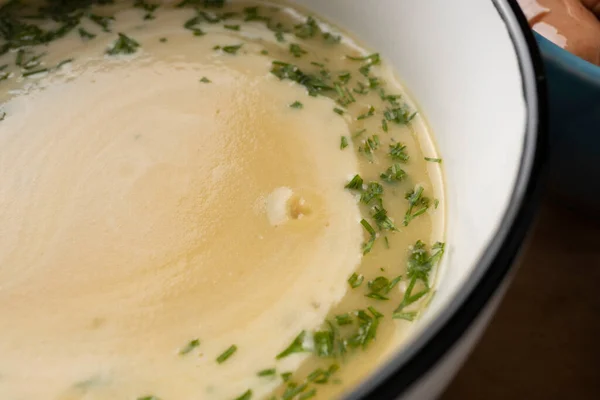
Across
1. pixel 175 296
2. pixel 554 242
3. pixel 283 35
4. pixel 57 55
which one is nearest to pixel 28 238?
pixel 175 296

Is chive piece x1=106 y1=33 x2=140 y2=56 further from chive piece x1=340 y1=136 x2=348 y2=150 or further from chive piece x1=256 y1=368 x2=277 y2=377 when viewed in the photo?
chive piece x1=256 y1=368 x2=277 y2=377

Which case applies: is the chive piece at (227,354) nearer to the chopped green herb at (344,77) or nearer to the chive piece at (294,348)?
the chive piece at (294,348)

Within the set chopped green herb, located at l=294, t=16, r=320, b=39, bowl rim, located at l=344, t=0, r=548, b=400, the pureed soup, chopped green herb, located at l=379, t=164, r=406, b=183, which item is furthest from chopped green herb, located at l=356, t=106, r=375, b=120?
bowl rim, located at l=344, t=0, r=548, b=400

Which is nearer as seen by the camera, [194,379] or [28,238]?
[194,379]

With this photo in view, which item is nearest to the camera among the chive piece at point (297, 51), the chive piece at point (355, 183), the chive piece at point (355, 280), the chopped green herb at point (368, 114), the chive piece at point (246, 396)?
the chive piece at point (246, 396)

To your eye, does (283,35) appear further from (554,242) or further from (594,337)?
(594,337)

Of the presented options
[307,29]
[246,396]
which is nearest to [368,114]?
[307,29]

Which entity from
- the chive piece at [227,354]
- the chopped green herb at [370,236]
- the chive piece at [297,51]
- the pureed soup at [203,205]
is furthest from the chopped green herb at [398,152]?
the chive piece at [227,354]
